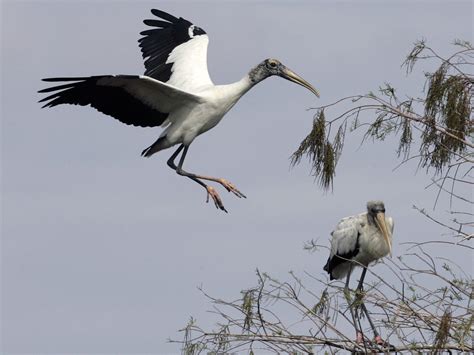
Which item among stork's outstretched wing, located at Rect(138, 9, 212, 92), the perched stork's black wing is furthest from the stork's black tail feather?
the perched stork's black wing

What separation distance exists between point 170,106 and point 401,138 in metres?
3.10

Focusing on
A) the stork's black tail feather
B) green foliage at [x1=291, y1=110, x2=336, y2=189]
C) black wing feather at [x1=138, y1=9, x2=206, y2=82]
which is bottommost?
green foliage at [x1=291, y1=110, x2=336, y2=189]

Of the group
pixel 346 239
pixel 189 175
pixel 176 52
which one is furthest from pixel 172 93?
pixel 346 239

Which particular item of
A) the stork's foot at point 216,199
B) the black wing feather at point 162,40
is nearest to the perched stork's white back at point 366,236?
the stork's foot at point 216,199

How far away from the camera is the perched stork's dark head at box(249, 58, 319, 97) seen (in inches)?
413

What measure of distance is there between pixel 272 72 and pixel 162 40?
1422 millimetres

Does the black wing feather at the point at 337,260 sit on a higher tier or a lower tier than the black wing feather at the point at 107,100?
lower

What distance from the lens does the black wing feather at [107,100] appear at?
9.17 meters

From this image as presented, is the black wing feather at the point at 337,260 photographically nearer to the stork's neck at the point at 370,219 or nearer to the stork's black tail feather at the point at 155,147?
the stork's neck at the point at 370,219

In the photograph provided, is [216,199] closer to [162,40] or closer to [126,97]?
[126,97]

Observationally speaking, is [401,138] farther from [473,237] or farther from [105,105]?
[105,105]

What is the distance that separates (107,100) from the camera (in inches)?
383

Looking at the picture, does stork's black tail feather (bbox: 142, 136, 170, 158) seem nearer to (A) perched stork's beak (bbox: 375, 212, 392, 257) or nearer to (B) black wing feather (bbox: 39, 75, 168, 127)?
(B) black wing feather (bbox: 39, 75, 168, 127)

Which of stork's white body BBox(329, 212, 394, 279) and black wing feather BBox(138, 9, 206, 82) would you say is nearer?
stork's white body BBox(329, 212, 394, 279)
